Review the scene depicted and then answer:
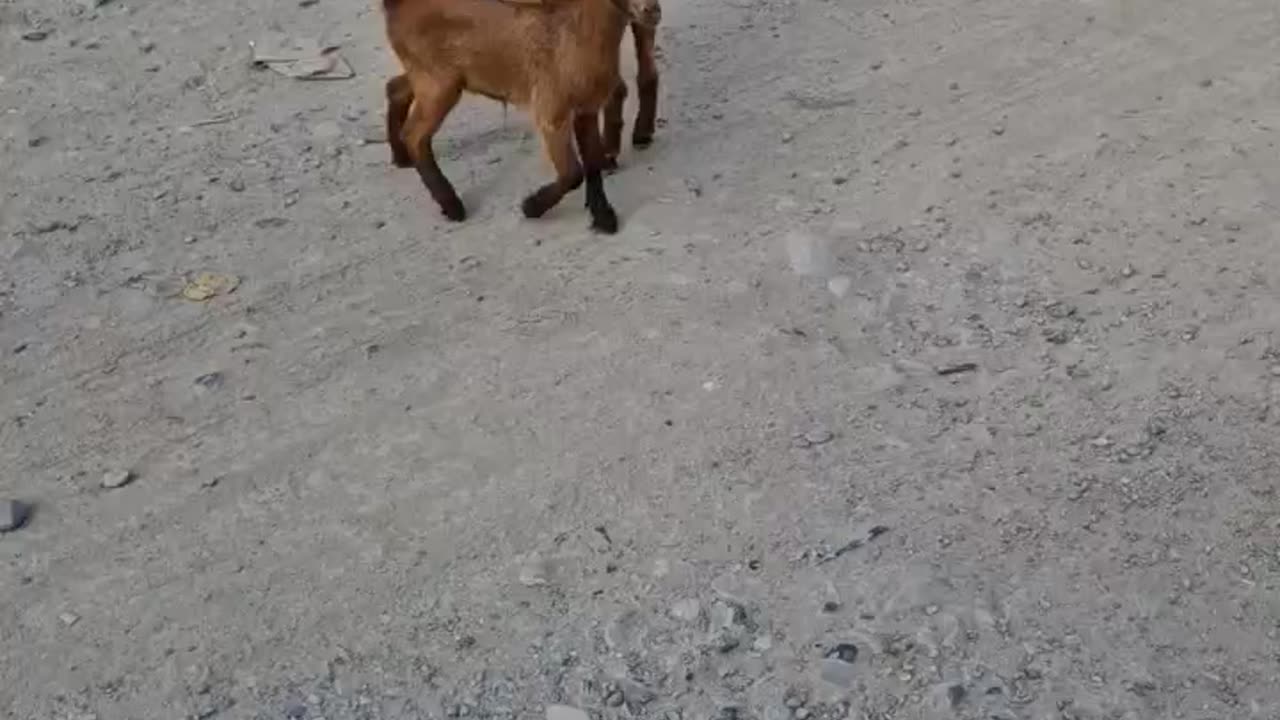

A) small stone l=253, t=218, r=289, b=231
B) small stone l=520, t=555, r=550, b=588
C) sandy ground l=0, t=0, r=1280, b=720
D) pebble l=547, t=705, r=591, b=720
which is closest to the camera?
pebble l=547, t=705, r=591, b=720

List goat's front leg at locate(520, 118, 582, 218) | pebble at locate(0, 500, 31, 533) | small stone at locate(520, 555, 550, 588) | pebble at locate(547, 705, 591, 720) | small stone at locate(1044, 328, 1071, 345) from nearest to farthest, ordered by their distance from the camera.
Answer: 1. pebble at locate(547, 705, 591, 720)
2. small stone at locate(520, 555, 550, 588)
3. pebble at locate(0, 500, 31, 533)
4. small stone at locate(1044, 328, 1071, 345)
5. goat's front leg at locate(520, 118, 582, 218)

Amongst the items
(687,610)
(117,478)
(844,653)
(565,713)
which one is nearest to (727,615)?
(687,610)

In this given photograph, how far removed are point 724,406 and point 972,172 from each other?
1473mm

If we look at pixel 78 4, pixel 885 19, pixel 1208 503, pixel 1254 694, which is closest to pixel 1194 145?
pixel 885 19

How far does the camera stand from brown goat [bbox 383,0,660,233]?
4.88 meters

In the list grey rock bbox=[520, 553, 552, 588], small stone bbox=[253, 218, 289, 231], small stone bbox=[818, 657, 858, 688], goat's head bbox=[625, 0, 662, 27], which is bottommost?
small stone bbox=[253, 218, 289, 231]

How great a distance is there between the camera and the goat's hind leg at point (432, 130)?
5078 mm

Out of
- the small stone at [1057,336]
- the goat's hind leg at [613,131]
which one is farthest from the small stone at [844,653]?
the goat's hind leg at [613,131]

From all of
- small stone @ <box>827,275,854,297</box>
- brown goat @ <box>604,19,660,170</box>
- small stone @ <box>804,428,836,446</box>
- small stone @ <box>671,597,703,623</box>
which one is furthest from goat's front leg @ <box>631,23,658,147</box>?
small stone @ <box>671,597,703,623</box>

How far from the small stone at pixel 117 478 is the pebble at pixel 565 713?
4.25ft

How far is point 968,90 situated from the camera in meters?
5.81

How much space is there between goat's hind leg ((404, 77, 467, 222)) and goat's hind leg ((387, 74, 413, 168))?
0.54 feet

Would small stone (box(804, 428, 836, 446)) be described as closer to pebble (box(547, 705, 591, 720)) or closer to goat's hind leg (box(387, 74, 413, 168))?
pebble (box(547, 705, 591, 720))

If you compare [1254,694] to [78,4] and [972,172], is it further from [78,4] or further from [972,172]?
[78,4]
